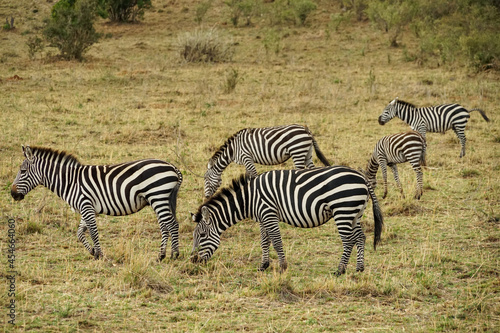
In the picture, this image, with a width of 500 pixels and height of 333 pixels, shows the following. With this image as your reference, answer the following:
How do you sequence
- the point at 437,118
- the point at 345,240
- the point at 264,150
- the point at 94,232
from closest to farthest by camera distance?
the point at 345,240 → the point at 94,232 → the point at 264,150 → the point at 437,118

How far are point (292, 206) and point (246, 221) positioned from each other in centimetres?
275

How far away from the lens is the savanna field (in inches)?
234

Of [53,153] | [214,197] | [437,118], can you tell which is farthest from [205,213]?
[437,118]

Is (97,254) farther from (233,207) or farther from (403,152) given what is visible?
(403,152)

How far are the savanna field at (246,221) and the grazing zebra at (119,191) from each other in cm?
45

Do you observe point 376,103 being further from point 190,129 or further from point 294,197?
point 294,197

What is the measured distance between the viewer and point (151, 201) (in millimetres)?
7535

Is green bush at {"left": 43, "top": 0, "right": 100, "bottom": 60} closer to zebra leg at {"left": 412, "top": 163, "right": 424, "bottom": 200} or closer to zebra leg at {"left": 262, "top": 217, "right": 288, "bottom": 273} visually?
zebra leg at {"left": 412, "top": 163, "right": 424, "bottom": 200}

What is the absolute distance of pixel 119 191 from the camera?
7.50m

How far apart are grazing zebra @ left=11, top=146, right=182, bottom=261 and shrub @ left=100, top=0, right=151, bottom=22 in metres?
30.4

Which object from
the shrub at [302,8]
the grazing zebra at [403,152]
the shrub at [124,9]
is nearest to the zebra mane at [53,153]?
the grazing zebra at [403,152]

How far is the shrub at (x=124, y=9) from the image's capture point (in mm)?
36219

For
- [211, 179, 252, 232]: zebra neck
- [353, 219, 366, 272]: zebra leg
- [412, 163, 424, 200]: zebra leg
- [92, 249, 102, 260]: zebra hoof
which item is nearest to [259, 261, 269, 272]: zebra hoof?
[211, 179, 252, 232]: zebra neck

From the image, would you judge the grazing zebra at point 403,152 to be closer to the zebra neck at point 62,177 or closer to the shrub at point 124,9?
the zebra neck at point 62,177
